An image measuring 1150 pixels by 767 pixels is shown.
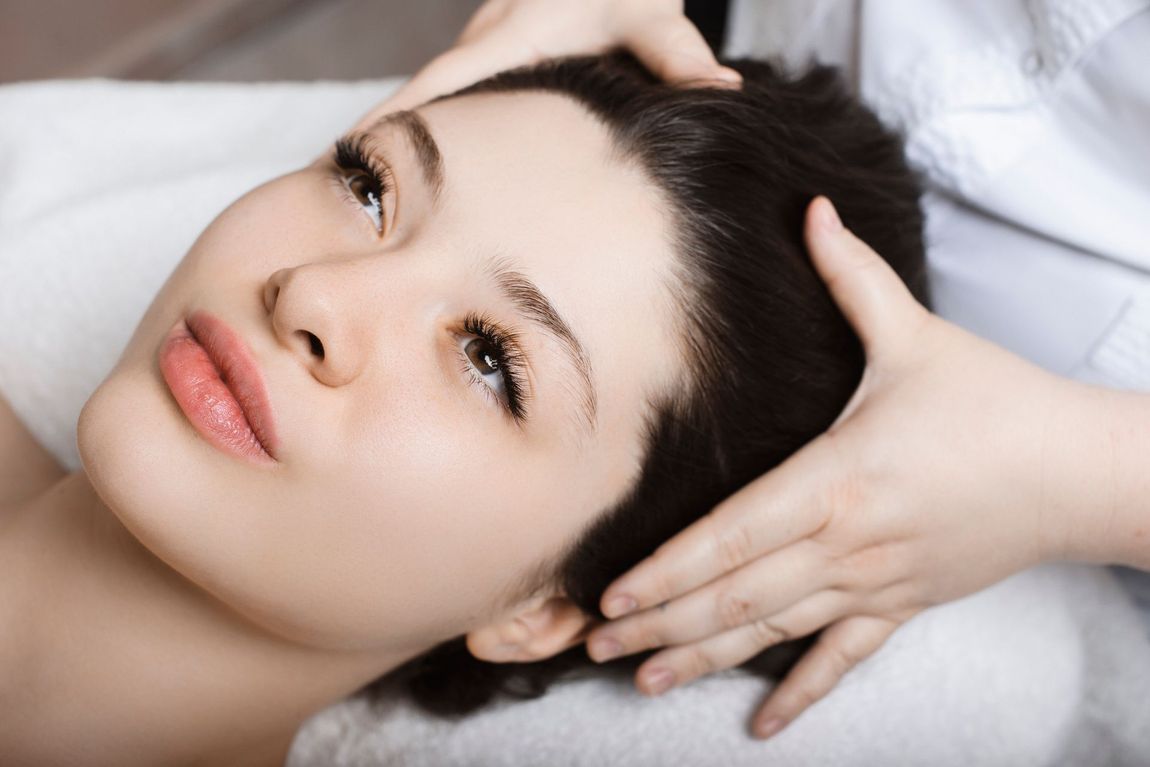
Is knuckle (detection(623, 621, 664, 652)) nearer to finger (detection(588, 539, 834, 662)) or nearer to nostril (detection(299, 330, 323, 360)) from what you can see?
finger (detection(588, 539, 834, 662))

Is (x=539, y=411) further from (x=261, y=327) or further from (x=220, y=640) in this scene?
(x=220, y=640)

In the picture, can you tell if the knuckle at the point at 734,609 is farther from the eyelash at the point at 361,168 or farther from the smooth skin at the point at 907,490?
the eyelash at the point at 361,168

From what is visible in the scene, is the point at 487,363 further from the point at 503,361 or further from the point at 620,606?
the point at 620,606

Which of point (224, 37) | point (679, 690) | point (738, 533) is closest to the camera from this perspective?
point (738, 533)

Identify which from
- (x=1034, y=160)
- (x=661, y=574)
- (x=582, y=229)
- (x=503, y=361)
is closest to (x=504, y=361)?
(x=503, y=361)

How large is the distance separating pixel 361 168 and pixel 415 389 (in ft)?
0.82

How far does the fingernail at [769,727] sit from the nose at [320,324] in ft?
1.81

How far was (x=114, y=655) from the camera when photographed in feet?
3.06

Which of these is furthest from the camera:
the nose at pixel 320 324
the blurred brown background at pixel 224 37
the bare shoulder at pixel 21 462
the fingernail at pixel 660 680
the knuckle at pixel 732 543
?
the blurred brown background at pixel 224 37

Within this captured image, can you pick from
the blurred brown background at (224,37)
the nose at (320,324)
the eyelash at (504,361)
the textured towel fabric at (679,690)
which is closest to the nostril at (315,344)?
the nose at (320,324)

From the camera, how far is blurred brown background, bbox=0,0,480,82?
7.37 feet

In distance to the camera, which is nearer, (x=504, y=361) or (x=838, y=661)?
(x=504, y=361)

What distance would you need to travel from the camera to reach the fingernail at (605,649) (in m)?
0.95

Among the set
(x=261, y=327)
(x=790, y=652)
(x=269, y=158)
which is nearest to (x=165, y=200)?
(x=269, y=158)
